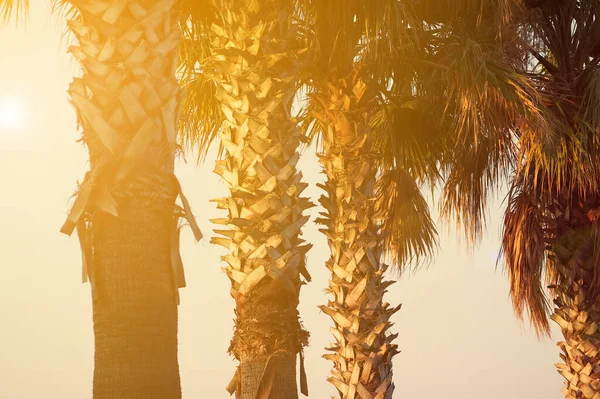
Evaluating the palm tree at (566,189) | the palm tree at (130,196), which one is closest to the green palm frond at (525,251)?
the palm tree at (566,189)

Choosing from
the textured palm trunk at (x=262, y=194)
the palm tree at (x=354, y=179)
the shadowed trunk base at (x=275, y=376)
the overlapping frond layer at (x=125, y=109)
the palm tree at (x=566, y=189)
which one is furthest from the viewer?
the palm tree at (x=566, y=189)

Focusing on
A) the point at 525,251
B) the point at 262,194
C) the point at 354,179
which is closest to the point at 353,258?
the point at 354,179

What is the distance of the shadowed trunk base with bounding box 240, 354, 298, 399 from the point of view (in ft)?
25.5

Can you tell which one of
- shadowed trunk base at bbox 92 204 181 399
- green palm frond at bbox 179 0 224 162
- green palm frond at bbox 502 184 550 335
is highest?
green palm frond at bbox 179 0 224 162

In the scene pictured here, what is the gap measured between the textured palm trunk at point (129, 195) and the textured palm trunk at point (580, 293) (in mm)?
8820

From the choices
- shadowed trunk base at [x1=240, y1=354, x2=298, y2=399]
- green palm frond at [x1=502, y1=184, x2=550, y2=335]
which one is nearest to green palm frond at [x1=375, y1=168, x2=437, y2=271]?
green palm frond at [x1=502, y1=184, x2=550, y2=335]

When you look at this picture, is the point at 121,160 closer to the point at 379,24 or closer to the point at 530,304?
the point at 379,24

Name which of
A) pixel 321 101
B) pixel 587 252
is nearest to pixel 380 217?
pixel 321 101

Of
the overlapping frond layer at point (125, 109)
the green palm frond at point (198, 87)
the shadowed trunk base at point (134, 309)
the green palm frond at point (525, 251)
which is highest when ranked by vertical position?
the green palm frond at point (198, 87)

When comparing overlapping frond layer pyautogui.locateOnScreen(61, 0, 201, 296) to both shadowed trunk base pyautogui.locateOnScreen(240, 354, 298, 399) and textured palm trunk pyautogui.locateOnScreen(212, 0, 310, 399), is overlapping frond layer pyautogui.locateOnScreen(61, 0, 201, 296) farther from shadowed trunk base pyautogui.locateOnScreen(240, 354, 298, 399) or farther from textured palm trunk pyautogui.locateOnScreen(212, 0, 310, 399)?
shadowed trunk base pyautogui.locateOnScreen(240, 354, 298, 399)

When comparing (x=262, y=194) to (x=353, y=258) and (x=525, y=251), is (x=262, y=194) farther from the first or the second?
(x=525, y=251)

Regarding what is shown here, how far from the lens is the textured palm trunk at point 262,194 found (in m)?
7.92

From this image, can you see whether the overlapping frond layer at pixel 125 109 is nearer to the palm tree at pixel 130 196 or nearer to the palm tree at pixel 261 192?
the palm tree at pixel 130 196

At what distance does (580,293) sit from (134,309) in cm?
932
